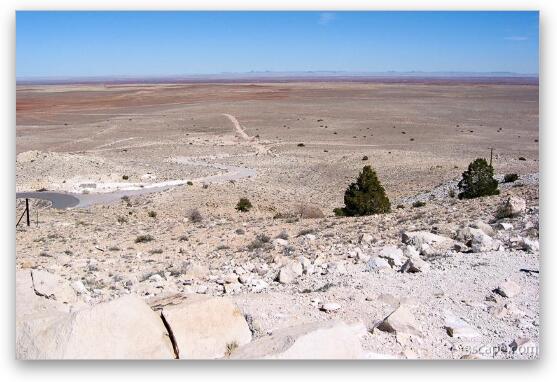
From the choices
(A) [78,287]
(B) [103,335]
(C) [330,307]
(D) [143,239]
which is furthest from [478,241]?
(D) [143,239]

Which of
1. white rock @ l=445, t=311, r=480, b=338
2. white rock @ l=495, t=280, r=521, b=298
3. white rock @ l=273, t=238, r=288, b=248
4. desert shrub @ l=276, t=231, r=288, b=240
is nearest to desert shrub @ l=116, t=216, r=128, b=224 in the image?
desert shrub @ l=276, t=231, r=288, b=240

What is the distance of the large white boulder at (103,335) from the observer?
7883mm

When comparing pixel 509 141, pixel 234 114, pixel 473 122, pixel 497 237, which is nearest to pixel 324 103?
pixel 234 114

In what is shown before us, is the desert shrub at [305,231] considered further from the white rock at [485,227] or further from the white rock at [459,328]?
the white rock at [459,328]

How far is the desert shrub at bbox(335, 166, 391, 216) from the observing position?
64.3 ft

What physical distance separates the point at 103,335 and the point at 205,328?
4.38 feet

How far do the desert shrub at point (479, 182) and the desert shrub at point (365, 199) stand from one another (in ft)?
9.27

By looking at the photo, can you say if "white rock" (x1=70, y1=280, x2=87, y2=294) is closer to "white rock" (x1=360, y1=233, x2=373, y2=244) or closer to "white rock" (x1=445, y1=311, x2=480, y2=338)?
"white rock" (x1=360, y1=233, x2=373, y2=244)

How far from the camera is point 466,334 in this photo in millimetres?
8539

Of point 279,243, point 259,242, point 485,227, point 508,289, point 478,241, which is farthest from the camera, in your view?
point 259,242

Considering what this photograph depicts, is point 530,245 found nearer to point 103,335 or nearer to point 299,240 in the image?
point 299,240

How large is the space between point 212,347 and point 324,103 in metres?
97.9

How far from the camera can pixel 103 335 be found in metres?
7.96

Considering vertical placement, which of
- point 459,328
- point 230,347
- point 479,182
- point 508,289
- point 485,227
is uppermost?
point 479,182
